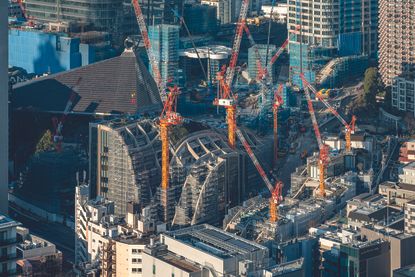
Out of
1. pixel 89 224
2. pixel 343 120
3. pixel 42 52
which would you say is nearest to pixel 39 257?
pixel 89 224

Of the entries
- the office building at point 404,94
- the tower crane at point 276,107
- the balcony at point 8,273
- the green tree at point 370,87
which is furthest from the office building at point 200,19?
the balcony at point 8,273

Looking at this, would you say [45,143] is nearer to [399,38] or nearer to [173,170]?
[173,170]

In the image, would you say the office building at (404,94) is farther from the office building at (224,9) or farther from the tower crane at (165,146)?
the office building at (224,9)

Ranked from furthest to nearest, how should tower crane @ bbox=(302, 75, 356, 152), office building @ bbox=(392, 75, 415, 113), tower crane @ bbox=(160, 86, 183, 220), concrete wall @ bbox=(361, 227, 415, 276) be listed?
office building @ bbox=(392, 75, 415, 113) → tower crane @ bbox=(302, 75, 356, 152) → tower crane @ bbox=(160, 86, 183, 220) → concrete wall @ bbox=(361, 227, 415, 276)

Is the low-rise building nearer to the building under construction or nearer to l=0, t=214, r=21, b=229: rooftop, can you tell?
the building under construction

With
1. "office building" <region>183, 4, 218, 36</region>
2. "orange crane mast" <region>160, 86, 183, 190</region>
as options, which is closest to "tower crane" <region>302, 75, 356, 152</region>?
"orange crane mast" <region>160, 86, 183, 190</region>

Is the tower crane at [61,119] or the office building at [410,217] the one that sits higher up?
the tower crane at [61,119]
